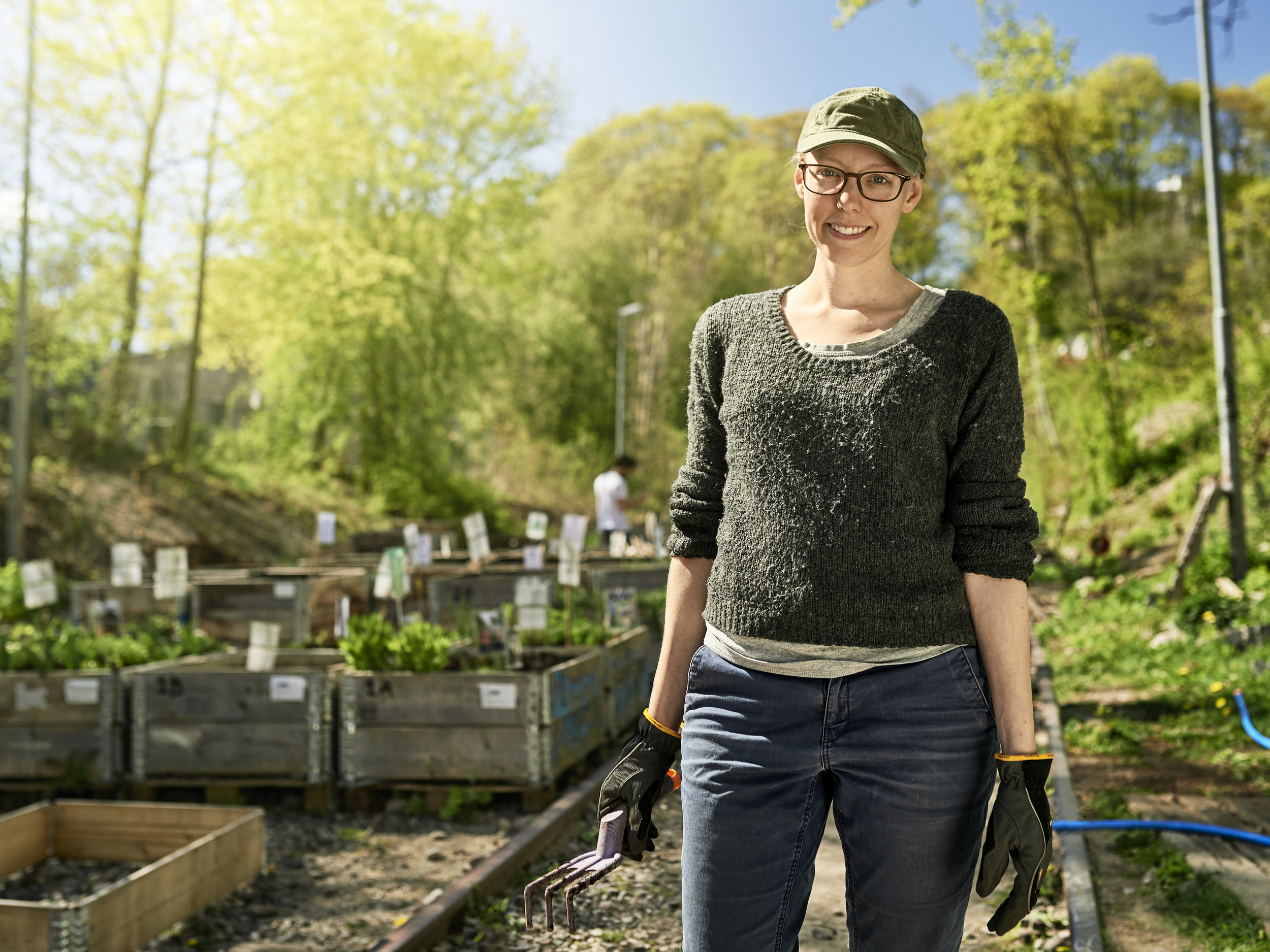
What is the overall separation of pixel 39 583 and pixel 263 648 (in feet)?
7.73

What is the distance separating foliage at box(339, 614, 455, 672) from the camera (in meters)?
5.81

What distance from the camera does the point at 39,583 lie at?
7230 millimetres

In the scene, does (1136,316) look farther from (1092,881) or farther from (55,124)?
(1092,881)

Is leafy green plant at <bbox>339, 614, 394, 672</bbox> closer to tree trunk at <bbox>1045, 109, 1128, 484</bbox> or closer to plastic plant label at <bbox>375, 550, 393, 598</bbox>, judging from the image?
plastic plant label at <bbox>375, 550, 393, 598</bbox>

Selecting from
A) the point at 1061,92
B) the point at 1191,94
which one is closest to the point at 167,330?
the point at 1061,92

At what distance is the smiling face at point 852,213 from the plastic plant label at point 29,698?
18.0 feet

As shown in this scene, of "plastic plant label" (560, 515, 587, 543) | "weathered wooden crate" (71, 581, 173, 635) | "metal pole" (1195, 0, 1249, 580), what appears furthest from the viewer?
"metal pole" (1195, 0, 1249, 580)

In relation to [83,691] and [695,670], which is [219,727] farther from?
[695,670]

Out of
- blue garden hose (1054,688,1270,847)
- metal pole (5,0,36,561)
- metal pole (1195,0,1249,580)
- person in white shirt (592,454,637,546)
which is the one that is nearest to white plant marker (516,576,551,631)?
blue garden hose (1054,688,1270,847)

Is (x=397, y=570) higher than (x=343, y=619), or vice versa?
(x=397, y=570)

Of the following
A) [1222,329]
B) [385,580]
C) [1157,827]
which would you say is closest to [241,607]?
[385,580]

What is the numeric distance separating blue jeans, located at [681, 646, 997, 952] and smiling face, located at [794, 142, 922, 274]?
0.66 m

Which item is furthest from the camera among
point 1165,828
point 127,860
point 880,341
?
point 127,860

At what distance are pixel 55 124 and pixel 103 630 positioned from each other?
12.1 metres
